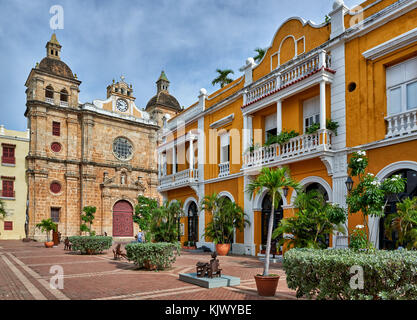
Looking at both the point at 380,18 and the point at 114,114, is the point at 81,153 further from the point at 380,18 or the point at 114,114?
the point at 380,18

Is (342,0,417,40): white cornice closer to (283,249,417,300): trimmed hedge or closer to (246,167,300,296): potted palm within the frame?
(246,167,300,296): potted palm

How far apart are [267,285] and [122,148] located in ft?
117

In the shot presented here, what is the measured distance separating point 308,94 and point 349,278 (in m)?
10.5

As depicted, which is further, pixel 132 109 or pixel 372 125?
pixel 132 109

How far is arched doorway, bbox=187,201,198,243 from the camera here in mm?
22922

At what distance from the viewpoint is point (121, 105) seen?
138 ft

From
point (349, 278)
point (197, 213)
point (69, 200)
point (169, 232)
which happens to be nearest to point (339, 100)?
point (169, 232)

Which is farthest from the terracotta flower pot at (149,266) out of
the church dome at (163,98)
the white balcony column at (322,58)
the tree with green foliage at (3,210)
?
the church dome at (163,98)

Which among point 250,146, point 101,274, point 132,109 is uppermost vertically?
point 132,109

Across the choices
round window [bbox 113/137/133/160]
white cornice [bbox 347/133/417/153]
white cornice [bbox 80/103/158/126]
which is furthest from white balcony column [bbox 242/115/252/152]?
round window [bbox 113/137/133/160]

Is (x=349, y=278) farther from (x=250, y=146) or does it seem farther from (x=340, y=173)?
(x=250, y=146)

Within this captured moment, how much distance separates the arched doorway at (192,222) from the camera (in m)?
22.9

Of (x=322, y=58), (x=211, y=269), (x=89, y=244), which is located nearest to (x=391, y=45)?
(x=322, y=58)
